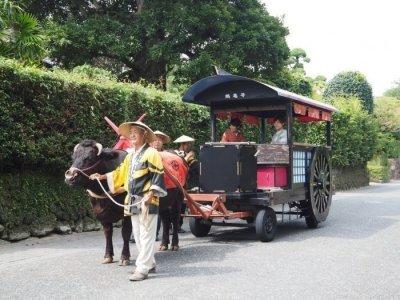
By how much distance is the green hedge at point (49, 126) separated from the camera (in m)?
9.77

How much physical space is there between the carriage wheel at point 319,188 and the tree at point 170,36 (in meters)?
9.07

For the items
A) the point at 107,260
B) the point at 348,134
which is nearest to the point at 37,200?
the point at 107,260

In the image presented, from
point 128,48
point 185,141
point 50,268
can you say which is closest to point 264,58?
point 128,48

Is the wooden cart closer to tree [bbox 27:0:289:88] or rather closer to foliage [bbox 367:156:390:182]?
tree [bbox 27:0:289:88]

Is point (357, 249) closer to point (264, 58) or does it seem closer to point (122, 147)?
point (122, 147)

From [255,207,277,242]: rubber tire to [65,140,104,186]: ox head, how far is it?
11.3ft

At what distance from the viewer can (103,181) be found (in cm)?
767

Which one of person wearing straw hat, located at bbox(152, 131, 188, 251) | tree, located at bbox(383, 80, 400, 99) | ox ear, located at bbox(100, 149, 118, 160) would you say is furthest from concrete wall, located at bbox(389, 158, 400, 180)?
tree, located at bbox(383, 80, 400, 99)

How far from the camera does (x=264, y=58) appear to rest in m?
22.7

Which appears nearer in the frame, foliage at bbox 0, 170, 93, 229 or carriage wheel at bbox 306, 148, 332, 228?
foliage at bbox 0, 170, 93, 229

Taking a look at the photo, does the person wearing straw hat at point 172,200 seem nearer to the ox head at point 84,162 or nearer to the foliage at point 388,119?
the ox head at point 84,162

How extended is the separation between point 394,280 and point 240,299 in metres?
2.18

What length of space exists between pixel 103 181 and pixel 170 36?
1444cm

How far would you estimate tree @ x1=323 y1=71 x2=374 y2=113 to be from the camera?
113 ft
